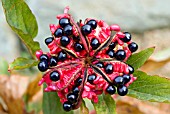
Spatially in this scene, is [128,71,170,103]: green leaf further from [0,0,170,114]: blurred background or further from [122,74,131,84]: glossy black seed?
[0,0,170,114]: blurred background

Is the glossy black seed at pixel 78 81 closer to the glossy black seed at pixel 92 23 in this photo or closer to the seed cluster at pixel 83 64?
the seed cluster at pixel 83 64

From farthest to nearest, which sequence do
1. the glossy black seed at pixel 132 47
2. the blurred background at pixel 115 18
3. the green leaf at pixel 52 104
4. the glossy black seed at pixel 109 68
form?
1. the blurred background at pixel 115 18
2. the green leaf at pixel 52 104
3. the glossy black seed at pixel 132 47
4. the glossy black seed at pixel 109 68

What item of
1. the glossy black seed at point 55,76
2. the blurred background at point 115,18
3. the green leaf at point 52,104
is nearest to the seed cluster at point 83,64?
the glossy black seed at point 55,76

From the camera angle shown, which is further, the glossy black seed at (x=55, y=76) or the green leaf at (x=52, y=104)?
the green leaf at (x=52, y=104)

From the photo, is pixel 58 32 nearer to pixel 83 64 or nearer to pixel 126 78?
pixel 83 64

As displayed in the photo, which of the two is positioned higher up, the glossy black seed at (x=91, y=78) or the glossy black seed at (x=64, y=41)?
the glossy black seed at (x=64, y=41)

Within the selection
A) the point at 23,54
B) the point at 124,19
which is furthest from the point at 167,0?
the point at 23,54

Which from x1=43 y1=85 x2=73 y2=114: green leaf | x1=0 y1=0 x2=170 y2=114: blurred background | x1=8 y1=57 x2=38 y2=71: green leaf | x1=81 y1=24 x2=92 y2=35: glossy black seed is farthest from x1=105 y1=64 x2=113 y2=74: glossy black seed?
x1=0 y1=0 x2=170 y2=114: blurred background
